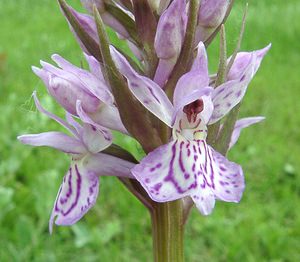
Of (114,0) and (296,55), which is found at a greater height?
(114,0)

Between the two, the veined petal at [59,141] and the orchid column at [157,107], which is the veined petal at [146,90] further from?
the veined petal at [59,141]

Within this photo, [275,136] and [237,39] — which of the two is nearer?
[237,39]

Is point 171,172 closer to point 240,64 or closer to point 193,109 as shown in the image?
point 193,109

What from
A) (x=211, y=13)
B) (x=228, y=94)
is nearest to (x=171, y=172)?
(x=228, y=94)

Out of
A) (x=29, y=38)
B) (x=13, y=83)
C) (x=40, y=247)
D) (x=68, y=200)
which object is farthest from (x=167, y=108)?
(x=29, y=38)

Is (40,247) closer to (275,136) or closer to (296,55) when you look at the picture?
(275,136)

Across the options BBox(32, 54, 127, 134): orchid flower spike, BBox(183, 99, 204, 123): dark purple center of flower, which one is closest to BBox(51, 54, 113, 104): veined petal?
BBox(32, 54, 127, 134): orchid flower spike

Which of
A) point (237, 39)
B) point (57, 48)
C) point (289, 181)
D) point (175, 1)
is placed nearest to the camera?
point (175, 1)
